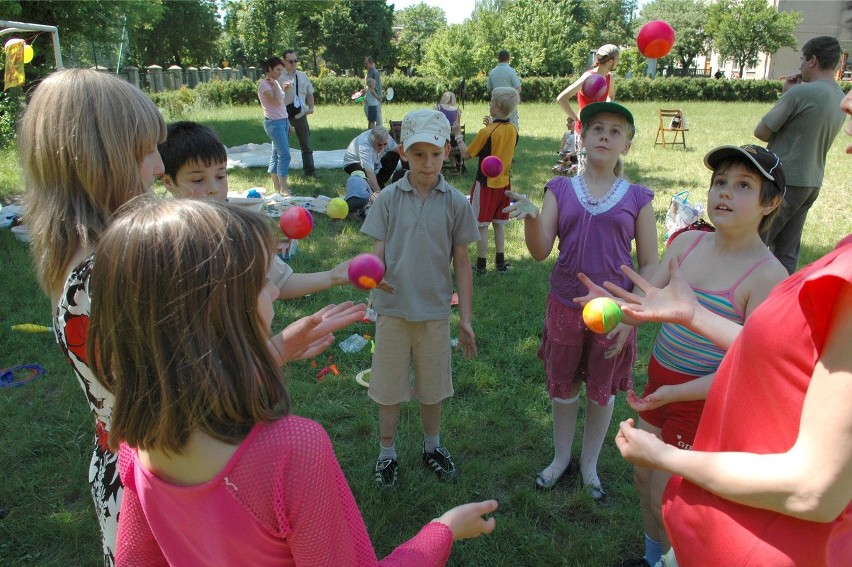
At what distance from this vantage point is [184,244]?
105 centimetres

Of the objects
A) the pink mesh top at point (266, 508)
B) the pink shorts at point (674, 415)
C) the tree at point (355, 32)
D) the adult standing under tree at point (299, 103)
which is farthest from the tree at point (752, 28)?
the pink mesh top at point (266, 508)

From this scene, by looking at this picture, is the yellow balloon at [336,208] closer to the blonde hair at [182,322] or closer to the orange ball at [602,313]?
the orange ball at [602,313]

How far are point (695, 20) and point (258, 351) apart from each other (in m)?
74.2

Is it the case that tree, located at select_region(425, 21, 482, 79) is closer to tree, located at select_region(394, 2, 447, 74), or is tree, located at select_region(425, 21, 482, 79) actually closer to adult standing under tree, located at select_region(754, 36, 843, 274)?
adult standing under tree, located at select_region(754, 36, 843, 274)

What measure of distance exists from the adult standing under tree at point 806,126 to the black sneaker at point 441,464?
376 cm

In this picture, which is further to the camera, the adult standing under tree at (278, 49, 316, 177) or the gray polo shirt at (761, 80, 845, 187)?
the adult standing under tree at (278, 49, 316, 177)

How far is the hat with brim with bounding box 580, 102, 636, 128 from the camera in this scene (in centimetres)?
280

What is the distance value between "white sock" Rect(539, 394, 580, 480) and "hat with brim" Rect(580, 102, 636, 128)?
1.43m

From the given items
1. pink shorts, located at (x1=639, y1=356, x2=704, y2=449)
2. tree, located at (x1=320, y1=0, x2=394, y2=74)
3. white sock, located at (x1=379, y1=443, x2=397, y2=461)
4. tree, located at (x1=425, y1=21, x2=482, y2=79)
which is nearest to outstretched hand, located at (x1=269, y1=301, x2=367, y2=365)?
pink shorts, located at (x1=639, y1=356, x2=704, y2=449)

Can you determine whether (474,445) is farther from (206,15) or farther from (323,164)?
(206,15)

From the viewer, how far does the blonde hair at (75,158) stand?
5.08 ft

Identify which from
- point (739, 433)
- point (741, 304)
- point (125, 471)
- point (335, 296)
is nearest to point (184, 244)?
point (125, 471)

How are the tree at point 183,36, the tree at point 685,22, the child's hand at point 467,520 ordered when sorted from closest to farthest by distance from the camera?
1. the child's hand at point 467,520
2. the tree at point 183,36
3. the tree at point 685,22

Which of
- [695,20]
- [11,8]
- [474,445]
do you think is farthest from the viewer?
[695,20]
